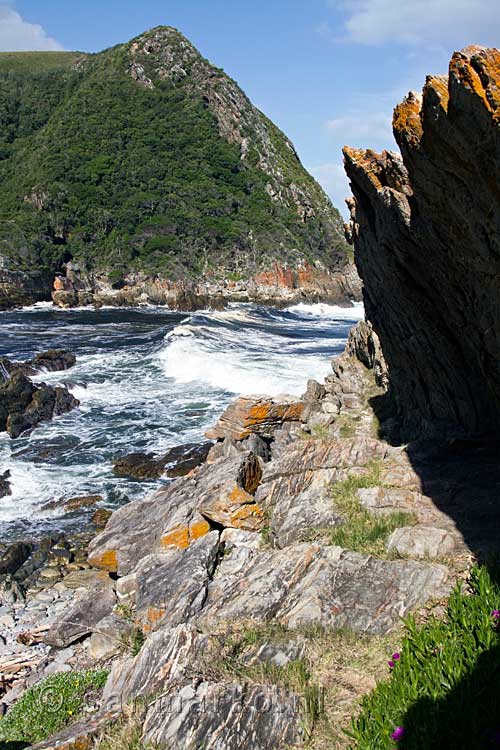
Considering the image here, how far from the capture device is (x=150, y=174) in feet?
294

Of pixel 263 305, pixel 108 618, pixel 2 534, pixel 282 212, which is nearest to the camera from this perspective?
pixel 108 618

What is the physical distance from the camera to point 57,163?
85500 millimetres

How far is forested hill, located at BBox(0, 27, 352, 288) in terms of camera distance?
7538cm

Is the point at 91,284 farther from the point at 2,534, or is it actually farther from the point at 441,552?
the point at 441,552

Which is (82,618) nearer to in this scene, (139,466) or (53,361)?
(139,466)

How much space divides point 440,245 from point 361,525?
3.74 metres

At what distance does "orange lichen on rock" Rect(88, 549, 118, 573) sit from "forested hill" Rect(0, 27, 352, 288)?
200 ft

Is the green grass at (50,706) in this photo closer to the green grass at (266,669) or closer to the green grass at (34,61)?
the green grass at (266,669)

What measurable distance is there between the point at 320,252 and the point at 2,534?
77478mm

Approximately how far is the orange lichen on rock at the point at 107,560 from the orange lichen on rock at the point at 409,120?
8.65 meters

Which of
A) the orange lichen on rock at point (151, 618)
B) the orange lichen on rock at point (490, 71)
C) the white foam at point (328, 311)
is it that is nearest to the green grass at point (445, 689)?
the orange lichen on rock at point (151, 618)

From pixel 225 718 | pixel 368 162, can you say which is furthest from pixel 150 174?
pixel 225 718

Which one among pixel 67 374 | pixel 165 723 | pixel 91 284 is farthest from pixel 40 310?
pixel 165 723

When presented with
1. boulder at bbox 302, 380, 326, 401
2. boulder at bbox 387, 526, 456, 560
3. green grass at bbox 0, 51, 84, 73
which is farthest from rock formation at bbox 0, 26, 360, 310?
boulder at bbox 387, 526, 456, 560
